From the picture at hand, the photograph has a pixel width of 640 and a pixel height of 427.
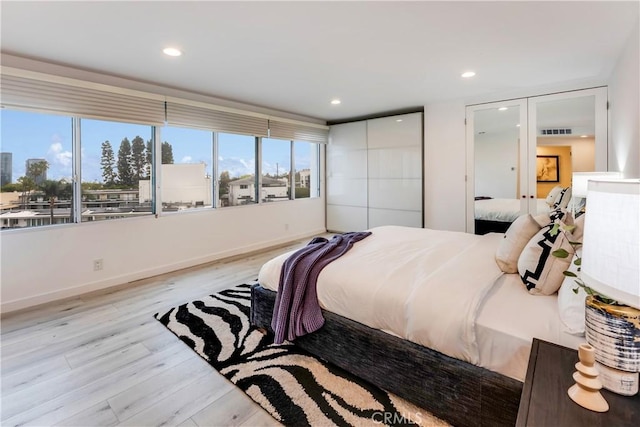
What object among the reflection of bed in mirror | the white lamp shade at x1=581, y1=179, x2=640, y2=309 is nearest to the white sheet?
the white lamp shade at x1=581, y1=179, x2=640, y2=309

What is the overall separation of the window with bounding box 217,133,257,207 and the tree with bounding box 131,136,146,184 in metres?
1.08

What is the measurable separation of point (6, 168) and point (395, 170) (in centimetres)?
502

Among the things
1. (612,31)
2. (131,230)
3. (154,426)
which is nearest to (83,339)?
(154,426)

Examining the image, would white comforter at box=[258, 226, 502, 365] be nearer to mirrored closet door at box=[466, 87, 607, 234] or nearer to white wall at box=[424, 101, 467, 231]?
mirrored closet door at box=[466, 87, 607, 234]

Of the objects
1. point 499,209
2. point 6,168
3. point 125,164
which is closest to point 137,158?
point 125,164

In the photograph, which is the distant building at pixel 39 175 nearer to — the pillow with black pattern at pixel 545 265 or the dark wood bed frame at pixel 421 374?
the dark wood bed frame at pixel 421 374

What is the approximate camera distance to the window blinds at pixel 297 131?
17.6ft

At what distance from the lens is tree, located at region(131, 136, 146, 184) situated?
3.84 metres

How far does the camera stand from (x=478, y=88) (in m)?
4.07

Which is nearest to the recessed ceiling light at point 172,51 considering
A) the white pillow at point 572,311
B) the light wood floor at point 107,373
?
the light wood floor at point 107,373

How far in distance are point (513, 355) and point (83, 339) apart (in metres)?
2.90

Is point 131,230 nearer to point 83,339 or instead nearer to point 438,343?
point 83,339

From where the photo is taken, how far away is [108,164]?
12.0 ft

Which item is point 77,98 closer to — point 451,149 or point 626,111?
point 451,149
